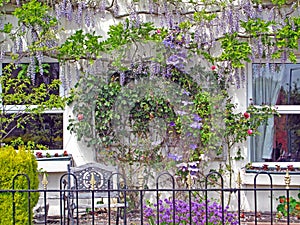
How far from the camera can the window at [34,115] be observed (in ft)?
23.7

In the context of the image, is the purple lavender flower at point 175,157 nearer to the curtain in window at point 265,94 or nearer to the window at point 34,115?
→ the curtain in window at point 265,94

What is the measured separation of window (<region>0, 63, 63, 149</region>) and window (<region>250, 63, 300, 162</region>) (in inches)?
102

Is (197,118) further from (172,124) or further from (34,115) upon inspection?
(34,115)

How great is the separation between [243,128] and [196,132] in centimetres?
59

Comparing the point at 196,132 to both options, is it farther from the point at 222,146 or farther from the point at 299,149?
the point at 299,149


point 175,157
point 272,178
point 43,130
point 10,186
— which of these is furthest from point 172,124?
point 10,186

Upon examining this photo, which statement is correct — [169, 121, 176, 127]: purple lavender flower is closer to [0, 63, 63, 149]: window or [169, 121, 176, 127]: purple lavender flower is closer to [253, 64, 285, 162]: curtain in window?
[253, 64, 285, 162]: curtain in window

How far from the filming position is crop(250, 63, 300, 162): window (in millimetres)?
7340

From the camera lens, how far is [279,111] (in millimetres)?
7328

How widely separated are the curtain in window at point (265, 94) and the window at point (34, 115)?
259cm

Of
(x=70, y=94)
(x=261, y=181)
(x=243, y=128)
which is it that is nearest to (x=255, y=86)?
(x=243, y=128)

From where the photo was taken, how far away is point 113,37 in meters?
6.98

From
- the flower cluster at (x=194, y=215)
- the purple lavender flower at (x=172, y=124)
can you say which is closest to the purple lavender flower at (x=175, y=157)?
the purple lavender flower at (x=172, y=124)

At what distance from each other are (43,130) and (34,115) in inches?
9.0
